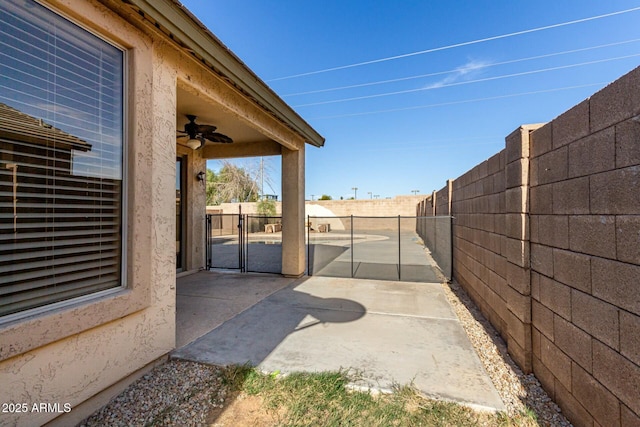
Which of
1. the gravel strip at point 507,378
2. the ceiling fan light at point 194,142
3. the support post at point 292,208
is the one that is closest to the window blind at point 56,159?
the ceiling fan light at point 194,142

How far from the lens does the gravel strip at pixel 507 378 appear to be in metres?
2.15

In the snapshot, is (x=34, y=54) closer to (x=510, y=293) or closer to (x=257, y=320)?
(x=257, y=320)

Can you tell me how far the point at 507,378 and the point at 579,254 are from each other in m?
1.39

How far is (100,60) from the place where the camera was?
2330 mm

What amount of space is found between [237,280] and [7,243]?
4840 mm

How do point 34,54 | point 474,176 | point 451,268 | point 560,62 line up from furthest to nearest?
point 560,62
point 451,268
point 474,176
point 34,54

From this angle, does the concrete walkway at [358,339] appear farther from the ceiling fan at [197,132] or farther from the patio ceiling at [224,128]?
the patio ceiling at [224,128]

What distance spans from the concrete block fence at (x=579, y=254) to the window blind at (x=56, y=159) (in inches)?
141

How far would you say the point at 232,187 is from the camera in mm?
36344

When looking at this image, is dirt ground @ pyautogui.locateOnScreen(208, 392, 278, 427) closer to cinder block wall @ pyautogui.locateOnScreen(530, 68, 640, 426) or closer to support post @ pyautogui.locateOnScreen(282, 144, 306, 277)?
cinder block wall @ pyautogui.locateOnScreen(530, 68, 640, 426)

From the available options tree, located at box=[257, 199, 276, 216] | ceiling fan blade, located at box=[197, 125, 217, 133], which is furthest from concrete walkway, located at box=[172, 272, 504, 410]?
tree, located at box=[257, 199, 276, 216]

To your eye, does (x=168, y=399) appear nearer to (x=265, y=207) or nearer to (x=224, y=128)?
(x=224, y=128)

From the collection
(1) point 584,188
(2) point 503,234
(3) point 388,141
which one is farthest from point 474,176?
(3) point 388,141

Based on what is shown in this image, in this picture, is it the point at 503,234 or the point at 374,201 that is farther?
the point at 374,201
